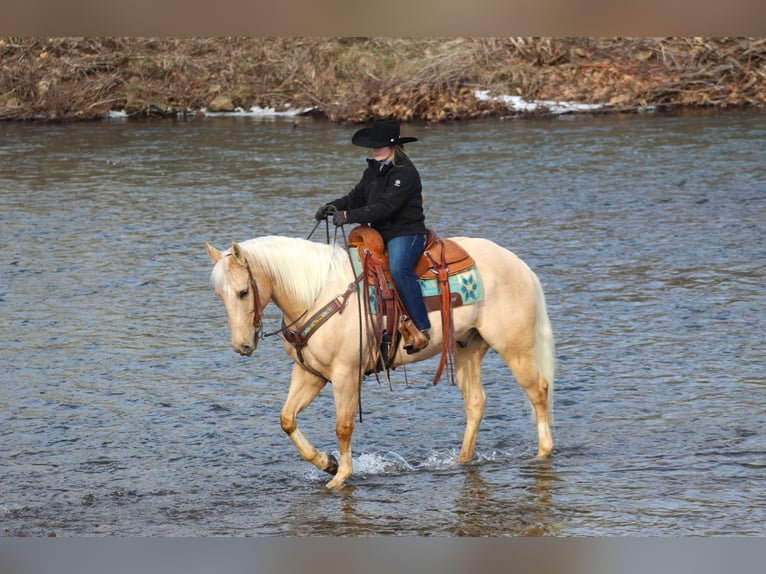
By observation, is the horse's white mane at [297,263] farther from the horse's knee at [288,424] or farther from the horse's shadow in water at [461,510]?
the horse's shadow in water at [461,510]

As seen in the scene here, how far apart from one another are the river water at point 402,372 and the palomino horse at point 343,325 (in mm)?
430

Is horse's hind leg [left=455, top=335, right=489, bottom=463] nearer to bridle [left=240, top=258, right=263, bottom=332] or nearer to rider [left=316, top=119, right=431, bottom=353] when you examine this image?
rider [left=316, top=119, right=431, bottom=353]

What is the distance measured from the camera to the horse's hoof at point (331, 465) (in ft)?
22.6

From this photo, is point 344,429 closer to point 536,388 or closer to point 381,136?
point 536,388

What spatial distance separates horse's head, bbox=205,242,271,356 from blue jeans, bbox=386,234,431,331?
98 cm

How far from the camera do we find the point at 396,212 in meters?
6.72

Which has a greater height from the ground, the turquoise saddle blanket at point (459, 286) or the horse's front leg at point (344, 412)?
the turquoise saddle blanket at point (459, 286)

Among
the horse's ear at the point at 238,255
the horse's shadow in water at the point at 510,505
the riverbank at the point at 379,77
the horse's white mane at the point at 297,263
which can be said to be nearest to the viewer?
the horse's shadow in water at the point at 510,505

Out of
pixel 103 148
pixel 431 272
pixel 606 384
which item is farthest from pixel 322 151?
pixel 431 272

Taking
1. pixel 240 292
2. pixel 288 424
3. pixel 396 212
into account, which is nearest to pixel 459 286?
pixel 396 212

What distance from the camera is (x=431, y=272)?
6.84m

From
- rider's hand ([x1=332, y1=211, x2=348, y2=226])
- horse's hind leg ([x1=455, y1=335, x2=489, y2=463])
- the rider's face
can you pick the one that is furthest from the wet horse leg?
the rider's face

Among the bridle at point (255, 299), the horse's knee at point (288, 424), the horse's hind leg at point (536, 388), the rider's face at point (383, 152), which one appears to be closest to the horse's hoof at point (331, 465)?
the horse's knee at point (288, 424)

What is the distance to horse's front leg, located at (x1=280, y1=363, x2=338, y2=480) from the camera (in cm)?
669
